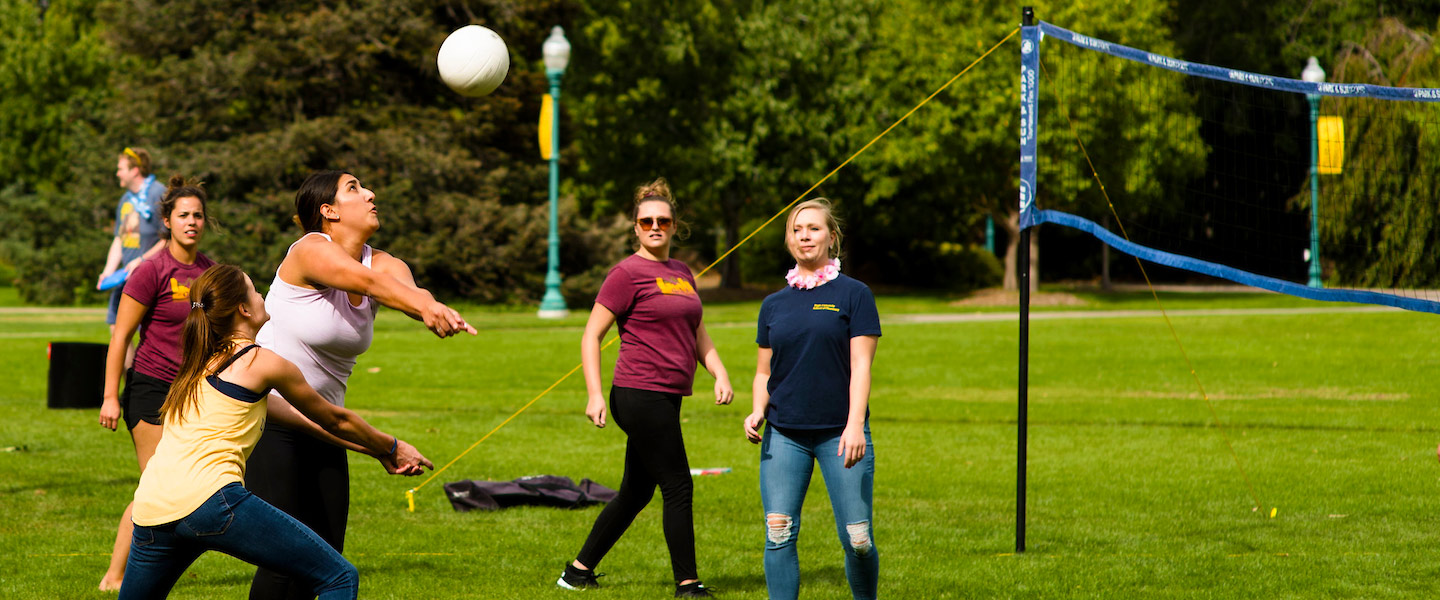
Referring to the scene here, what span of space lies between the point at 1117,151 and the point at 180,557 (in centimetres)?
3123

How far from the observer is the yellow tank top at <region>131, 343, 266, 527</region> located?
404cm

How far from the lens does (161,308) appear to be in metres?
6.22

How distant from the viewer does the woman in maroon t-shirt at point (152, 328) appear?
6137 mm

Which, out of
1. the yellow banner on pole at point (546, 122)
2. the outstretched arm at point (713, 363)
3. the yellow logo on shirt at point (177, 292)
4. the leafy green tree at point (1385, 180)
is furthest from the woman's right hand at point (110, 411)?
the yellow banner on pole at point (546, 122)

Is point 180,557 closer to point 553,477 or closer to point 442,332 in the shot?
point 442,332

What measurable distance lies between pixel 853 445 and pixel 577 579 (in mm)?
2039

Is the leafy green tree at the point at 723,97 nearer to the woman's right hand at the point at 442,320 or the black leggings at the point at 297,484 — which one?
the black leggings at the point at 297,484

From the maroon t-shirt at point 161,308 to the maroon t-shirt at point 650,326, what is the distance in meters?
1.95

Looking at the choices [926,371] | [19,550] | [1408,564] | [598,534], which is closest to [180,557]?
[598,534]

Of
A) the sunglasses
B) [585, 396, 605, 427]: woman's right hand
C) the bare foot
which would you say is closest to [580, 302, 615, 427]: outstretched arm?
[585, 396, 605, 427]: woman's right hand

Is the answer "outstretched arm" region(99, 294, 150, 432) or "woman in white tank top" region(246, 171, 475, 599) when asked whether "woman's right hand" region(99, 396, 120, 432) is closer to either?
"outstretched arm" region(99, 294, 150, 432)

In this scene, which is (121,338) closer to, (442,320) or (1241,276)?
(442,320)

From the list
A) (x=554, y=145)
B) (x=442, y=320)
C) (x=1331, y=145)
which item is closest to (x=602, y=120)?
(x=554, y=145)

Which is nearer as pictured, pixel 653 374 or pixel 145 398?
pixel 145 398
